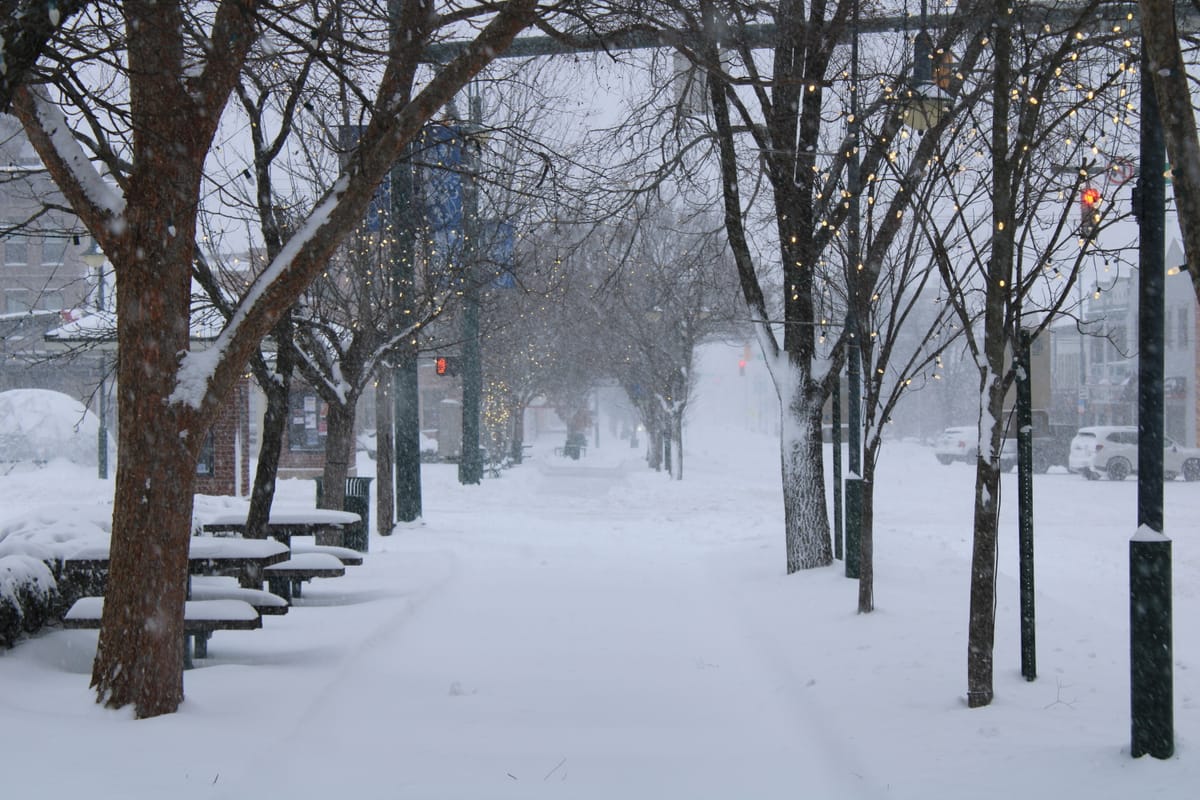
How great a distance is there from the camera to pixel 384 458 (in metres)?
17.4

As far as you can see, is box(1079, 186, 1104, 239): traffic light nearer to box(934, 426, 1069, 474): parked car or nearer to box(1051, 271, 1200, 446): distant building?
box(934, 426, 1069, 474): parked car

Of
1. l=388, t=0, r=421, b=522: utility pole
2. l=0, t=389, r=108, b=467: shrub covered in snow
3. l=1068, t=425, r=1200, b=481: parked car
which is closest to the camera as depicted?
l=388, t=0, r=421, b=522: utility pole

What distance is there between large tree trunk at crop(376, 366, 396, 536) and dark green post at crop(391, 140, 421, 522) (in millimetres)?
156

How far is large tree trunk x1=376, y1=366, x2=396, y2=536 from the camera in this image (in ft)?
56.0

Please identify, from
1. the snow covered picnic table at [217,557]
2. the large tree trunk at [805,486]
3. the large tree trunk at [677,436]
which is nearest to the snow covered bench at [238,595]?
the snow covered picnic table at [217,557]

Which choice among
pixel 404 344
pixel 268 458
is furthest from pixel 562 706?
pixel 404 344

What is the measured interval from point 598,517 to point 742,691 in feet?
47.2

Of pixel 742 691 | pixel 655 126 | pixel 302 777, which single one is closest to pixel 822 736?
pixel 742 691

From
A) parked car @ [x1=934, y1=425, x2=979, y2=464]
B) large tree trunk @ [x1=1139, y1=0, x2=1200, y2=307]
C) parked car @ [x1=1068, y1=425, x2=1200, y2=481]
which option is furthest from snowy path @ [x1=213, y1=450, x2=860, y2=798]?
parked car @ [x1=934, y1=425, x2=979, y2=464]

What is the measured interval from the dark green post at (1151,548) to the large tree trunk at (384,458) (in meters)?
12.5

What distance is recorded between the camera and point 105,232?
577 centimetres

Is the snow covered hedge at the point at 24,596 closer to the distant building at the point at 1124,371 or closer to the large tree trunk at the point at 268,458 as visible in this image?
the large tree trunk at the point at 268,458

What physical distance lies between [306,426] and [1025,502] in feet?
96.4

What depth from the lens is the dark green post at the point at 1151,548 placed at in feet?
16.5
